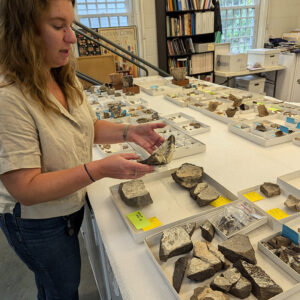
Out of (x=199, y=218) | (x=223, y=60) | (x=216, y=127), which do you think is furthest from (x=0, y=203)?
(x=223, y=60)

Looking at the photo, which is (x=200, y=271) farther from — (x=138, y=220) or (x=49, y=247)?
(x=49, y=247)

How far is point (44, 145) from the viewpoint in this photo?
87 centimetres

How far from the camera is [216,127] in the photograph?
6.66 ft

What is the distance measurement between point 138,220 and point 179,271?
273 millimetres

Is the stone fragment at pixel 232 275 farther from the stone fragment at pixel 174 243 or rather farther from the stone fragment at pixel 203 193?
the stone fragment at pixel 203 193

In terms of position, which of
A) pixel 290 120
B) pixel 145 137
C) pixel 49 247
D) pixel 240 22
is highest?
pixel 240 22

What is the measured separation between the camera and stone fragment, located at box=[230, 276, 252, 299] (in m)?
0.74

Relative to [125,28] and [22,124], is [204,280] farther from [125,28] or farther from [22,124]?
[125,28]

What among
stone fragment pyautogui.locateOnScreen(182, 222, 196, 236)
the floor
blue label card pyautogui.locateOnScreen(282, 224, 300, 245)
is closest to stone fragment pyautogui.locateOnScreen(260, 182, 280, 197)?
blue label card pyautogui.locateOnScreen(282, 224, 300, 245)

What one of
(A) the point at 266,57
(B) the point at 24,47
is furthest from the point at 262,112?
(A) the point at 266,57

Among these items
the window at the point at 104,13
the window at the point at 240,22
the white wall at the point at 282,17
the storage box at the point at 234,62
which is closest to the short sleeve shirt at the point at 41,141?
the window at the point at 104,13

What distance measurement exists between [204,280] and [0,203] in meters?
0.73

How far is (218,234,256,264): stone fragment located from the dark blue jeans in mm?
606

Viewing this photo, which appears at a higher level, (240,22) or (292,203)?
(240,22)
